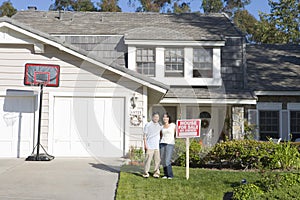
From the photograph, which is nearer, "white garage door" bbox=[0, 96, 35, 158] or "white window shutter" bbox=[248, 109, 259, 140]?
"white garage door" bbox=[0, 96, 35, 158]

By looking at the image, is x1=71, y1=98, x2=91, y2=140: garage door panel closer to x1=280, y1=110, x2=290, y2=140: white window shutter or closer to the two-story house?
the two-story house

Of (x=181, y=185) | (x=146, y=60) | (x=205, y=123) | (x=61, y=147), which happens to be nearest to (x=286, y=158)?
(x=181, y=185)

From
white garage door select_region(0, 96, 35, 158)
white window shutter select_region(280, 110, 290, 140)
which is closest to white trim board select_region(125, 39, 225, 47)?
white window shutter select_region(280, 110, 290, 140)

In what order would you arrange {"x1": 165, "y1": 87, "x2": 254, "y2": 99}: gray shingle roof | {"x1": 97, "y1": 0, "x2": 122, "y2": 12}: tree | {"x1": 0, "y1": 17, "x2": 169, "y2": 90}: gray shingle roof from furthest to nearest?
{"x1": 97, "y1": 0, "x2": 122, "y2": 12}: tree → {"x1": 165, "y1": 87, "x2": 254, "y2": 99}: gray shingle roof → {"x1": 0, "y1": 17, "x2": 169, "y2": 90}: gray shingle roof

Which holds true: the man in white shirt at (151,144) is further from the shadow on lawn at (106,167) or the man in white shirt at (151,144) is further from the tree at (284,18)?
the tree at (284,18)

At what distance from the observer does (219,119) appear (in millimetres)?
17438

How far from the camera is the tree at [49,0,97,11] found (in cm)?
3734

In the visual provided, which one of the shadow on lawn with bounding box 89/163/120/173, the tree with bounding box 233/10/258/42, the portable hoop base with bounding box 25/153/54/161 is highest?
the tree with bounding box 233/10/258/42

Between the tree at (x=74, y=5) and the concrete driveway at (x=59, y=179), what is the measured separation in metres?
27.4

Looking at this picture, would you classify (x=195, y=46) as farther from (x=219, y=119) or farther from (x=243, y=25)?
(x=243, y=25)

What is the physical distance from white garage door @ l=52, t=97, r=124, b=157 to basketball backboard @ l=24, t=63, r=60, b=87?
774mm

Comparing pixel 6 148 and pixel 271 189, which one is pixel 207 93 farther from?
pixel 271 189

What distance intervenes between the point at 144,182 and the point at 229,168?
11.4ft

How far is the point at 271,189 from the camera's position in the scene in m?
7.58
